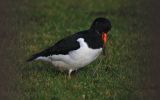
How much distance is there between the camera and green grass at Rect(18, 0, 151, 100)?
10477 mm

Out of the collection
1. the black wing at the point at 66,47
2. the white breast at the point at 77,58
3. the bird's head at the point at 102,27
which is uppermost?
the bird's head at the point at 102,27

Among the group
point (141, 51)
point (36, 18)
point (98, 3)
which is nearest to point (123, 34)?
point (141, 51)

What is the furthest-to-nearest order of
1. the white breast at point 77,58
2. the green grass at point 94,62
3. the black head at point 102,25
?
the black head at point 102,25 < the white breast at point 77,58 < the green grass at point 94,62

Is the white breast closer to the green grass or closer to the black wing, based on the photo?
the black wing

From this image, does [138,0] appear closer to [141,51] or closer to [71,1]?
[71,1]

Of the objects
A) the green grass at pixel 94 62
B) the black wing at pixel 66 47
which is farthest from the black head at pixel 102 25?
the green grass at pixel 94 62

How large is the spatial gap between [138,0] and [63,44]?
8621 mm

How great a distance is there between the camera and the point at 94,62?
12.4 meters

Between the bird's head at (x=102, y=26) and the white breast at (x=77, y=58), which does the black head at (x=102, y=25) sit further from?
the white breast at (x=77, y=58)

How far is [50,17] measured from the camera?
17156 mm

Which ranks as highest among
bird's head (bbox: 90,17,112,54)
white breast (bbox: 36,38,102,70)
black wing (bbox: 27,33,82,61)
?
bird's head (bbox: 90,17,112,54)

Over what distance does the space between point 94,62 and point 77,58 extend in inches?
57.7

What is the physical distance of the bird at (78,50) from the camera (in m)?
11.0

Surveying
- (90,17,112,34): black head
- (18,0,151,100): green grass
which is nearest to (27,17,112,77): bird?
(90,17,112,34): black head
